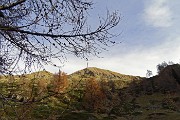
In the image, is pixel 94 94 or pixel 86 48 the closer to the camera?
pixel 86 48

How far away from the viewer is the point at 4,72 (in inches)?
233

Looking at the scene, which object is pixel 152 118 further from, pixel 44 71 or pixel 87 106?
pixel 44 71

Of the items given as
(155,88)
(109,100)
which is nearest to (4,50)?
(109,100)

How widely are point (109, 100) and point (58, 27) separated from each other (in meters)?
97.5

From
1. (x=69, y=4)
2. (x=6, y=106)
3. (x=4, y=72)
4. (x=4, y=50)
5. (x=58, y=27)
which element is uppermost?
(x=69, y=4)

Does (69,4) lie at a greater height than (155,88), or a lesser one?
lesser

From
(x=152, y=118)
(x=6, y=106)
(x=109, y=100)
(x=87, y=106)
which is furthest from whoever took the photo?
(x=109, y=100)

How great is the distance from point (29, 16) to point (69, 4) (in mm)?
853

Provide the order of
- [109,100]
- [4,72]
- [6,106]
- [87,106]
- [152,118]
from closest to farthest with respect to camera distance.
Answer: [6,106], [4,72], [152,118], [87,106], [109,100]

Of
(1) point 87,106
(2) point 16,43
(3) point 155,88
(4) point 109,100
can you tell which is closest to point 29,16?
(2) point 16,43

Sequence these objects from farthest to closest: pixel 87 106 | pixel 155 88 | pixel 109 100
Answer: pixel 155 88 < pixel 109 100 < pixel 87 106

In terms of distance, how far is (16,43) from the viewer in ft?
20.0

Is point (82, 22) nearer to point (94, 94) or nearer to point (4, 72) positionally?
point (4, 72)

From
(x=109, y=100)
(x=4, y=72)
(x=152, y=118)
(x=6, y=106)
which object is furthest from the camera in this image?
(x=109, y=100)
